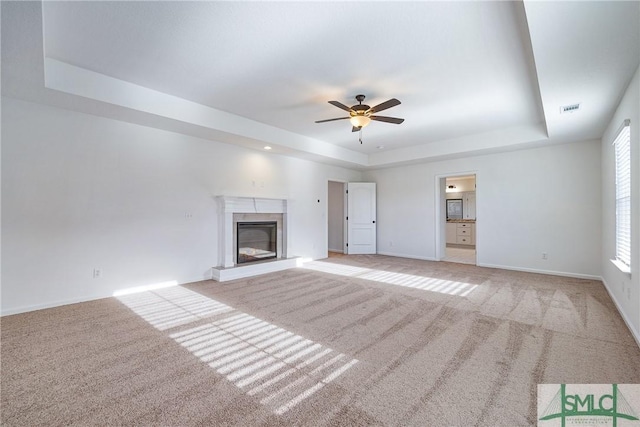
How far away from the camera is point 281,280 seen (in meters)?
4.87

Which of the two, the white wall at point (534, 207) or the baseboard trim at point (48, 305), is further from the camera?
the white wall at point (534, 207)

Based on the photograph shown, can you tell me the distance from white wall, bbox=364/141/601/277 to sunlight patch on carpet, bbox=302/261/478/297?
1.97m

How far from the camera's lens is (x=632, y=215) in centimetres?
286

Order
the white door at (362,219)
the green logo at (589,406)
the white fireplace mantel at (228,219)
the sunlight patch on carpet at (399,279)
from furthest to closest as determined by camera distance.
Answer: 1. the white door at (362,219)
2. the white fireplace mantel at (228,219)
3. the sunlight patch on carpet at (399,279)
4. the green logo at (589,406)

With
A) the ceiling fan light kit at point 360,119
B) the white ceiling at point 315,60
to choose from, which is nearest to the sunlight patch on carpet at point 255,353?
the white ceiling at point 315,60

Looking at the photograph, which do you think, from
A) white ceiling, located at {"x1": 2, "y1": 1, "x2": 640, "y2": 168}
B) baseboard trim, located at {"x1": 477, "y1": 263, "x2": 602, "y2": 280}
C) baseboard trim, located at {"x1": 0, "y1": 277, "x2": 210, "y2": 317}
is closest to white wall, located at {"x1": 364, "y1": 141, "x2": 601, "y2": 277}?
baseboard trim, located at {"x1": 477, "y1": 263, "x2": 602, "y2": 280}

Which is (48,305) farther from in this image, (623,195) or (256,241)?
(623,195)

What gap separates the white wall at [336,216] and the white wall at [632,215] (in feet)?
18.0

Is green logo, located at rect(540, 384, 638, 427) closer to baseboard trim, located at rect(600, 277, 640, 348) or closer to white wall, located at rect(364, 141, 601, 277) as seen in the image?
baseboard trim, located at rect(600, 277, 640, 348)

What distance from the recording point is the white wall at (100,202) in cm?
331

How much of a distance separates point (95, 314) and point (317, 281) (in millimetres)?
2948

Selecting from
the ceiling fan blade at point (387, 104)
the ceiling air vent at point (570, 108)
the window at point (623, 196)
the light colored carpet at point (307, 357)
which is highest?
the ceiling air vent at point (570, 108)

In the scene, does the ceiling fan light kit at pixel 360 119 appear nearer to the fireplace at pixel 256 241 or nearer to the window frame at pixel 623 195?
the window frame at pixel 623 195

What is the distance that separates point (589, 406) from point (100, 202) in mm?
5264
